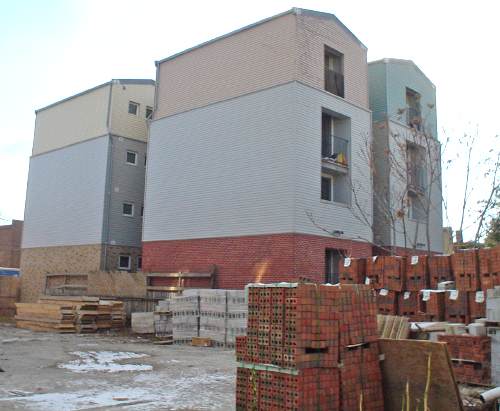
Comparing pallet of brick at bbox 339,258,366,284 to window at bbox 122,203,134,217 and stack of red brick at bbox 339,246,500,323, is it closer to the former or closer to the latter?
stack of red brick at bbox 339,246,500,323

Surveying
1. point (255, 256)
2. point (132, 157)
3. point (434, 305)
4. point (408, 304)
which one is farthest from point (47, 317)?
point (434, 305)

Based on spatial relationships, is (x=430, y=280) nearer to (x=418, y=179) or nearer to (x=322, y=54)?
(x=322, y=54)

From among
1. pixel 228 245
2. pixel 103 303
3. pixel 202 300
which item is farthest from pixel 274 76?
pixel 103 303

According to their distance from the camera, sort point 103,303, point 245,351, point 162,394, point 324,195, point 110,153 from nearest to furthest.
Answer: point 245,351 → point 162,394 → point 103,303 → point 324,195 → point 110,153

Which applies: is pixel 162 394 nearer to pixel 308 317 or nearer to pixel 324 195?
pixel 308 317

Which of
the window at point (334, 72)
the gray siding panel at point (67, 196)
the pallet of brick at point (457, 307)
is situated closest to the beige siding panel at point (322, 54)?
the window at point (334, 72)

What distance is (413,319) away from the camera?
523 inches

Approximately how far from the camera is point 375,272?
14875mm

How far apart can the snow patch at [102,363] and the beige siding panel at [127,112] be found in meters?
17.0

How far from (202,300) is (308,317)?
1128 centimetres

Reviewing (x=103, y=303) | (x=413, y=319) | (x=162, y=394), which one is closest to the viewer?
(x=162, y=394)

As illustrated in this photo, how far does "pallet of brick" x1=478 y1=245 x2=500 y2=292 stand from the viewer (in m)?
11.8

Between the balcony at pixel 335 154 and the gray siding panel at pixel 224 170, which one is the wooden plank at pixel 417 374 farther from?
the balcony at pixel 335 154

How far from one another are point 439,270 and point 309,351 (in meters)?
7.78
